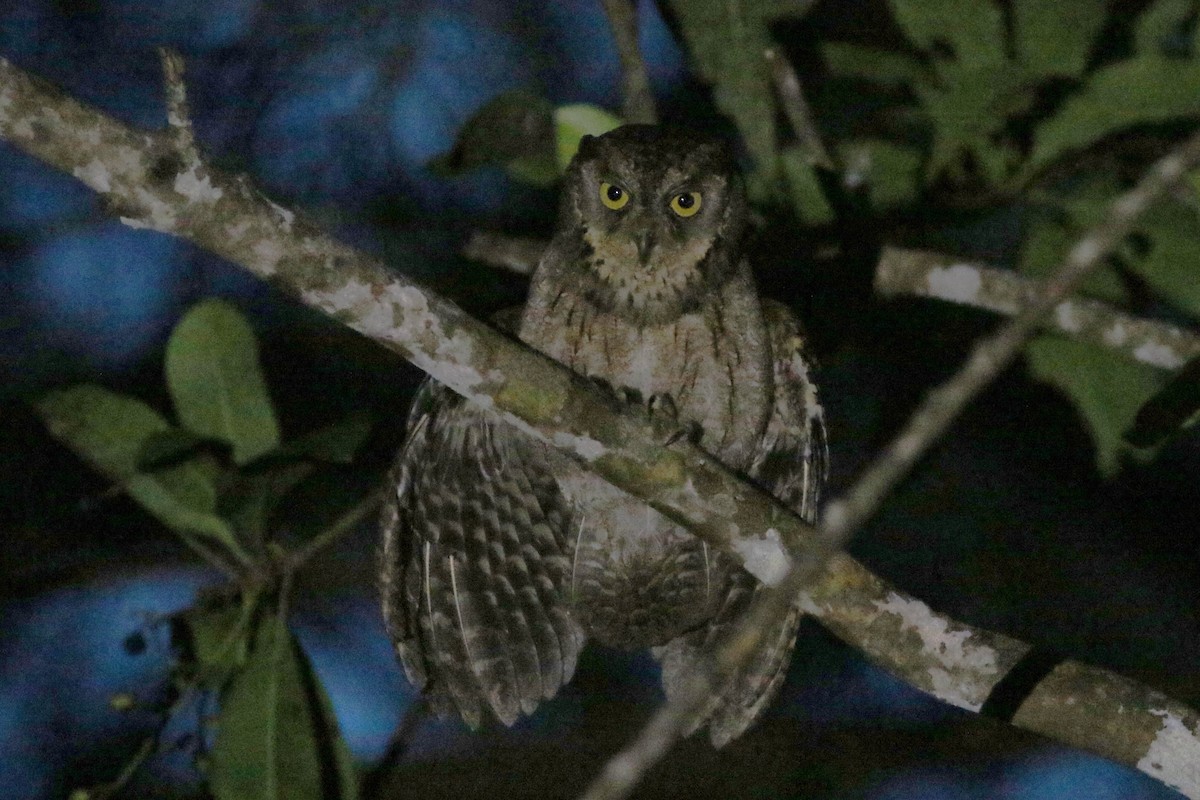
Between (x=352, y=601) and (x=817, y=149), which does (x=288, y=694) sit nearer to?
(x=352, y=601)

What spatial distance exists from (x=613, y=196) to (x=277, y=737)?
1.28 meters

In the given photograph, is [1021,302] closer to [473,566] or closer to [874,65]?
[874,65]

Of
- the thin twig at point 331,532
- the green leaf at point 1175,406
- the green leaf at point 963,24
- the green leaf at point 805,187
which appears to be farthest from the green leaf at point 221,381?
the green leaf at point 1175,406

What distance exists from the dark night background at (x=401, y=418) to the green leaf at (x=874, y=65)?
0.27 metres

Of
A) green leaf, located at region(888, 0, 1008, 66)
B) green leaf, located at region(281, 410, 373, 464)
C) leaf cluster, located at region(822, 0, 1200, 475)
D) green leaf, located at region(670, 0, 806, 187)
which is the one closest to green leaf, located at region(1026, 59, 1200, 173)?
leaf cluster, located at region(822, 0, 1200, 475)

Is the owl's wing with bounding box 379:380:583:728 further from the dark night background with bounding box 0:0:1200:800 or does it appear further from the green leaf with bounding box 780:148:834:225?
the green leaf with bounding box 780:148:834:225

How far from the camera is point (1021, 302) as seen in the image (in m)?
2.84

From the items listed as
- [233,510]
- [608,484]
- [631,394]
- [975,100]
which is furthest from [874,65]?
[233,510]

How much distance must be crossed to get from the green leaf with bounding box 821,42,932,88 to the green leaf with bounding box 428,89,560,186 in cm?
72

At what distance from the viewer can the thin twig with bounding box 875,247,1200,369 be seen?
291 centimetres

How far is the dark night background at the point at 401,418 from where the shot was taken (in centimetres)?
336

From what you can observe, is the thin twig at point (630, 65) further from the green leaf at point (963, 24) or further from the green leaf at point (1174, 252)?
the green leaf at point (1174, 252)

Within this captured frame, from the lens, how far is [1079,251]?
46.2 inches

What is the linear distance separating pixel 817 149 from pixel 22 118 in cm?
205
